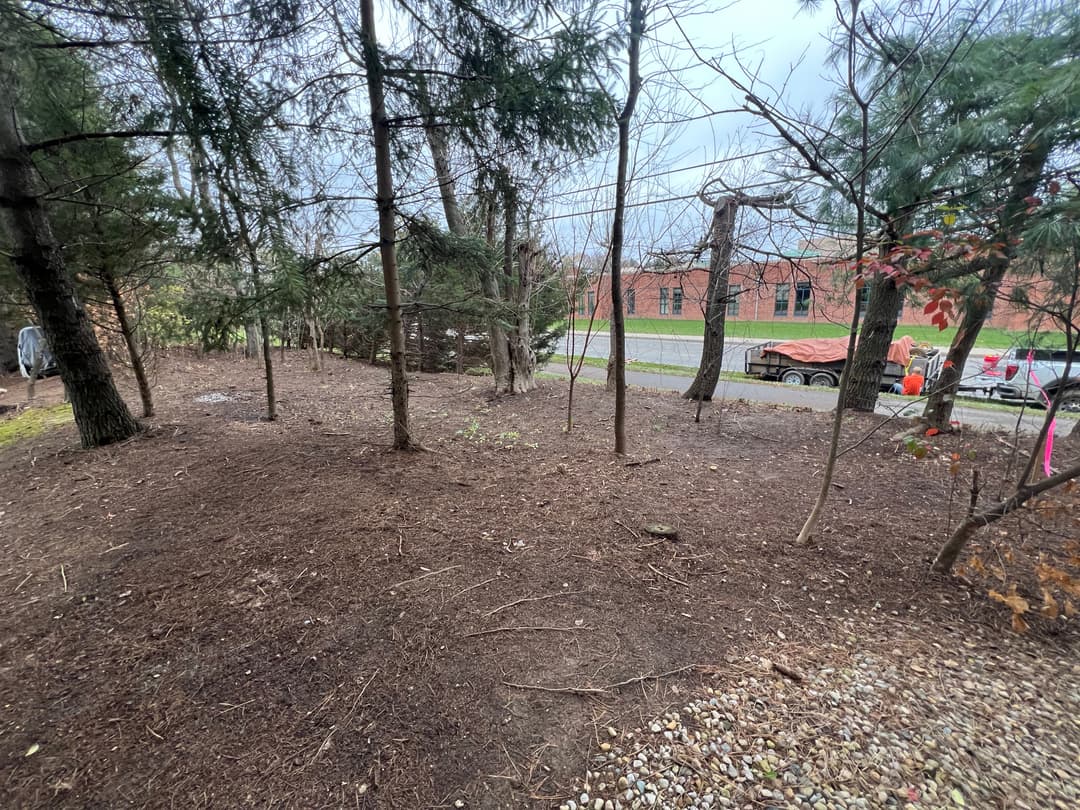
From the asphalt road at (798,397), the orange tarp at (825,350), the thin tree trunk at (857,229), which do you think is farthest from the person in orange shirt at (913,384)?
the thin tree trunk at (857,229)

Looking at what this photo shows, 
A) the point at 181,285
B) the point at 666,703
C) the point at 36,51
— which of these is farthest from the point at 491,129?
the point at 181,285

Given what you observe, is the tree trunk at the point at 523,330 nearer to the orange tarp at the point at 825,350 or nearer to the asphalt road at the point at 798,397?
the asphalt road at the point at 798,397

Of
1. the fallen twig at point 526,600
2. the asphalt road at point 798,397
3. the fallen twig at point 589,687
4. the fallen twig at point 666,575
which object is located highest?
the fallen twig at point 526,600

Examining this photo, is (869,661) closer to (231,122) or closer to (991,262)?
(991,262)

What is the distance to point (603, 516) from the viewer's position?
2.88m

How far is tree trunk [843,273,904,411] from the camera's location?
16.9 feet

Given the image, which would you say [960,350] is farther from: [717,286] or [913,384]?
[913,384]

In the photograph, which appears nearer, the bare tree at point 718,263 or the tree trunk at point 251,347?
the bare tree at point 718,263

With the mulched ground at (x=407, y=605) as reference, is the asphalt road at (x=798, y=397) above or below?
below

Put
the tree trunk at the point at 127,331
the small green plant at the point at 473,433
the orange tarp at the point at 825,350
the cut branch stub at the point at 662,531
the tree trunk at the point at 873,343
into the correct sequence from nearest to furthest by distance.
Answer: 1. the cut branch stub at the point at 662,531
2. the tree trunk at the point at 127,331
3. the small green plant at the point at 473,433
4. the tree trunk at the point at 873,343
5. the orange tarp at the point at 825,350

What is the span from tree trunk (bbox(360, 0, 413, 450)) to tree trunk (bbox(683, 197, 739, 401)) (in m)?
3.49

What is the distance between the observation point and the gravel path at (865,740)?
1208mm

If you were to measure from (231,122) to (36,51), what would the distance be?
1.64 meters

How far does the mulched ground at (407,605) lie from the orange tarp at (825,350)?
28.7 ft
